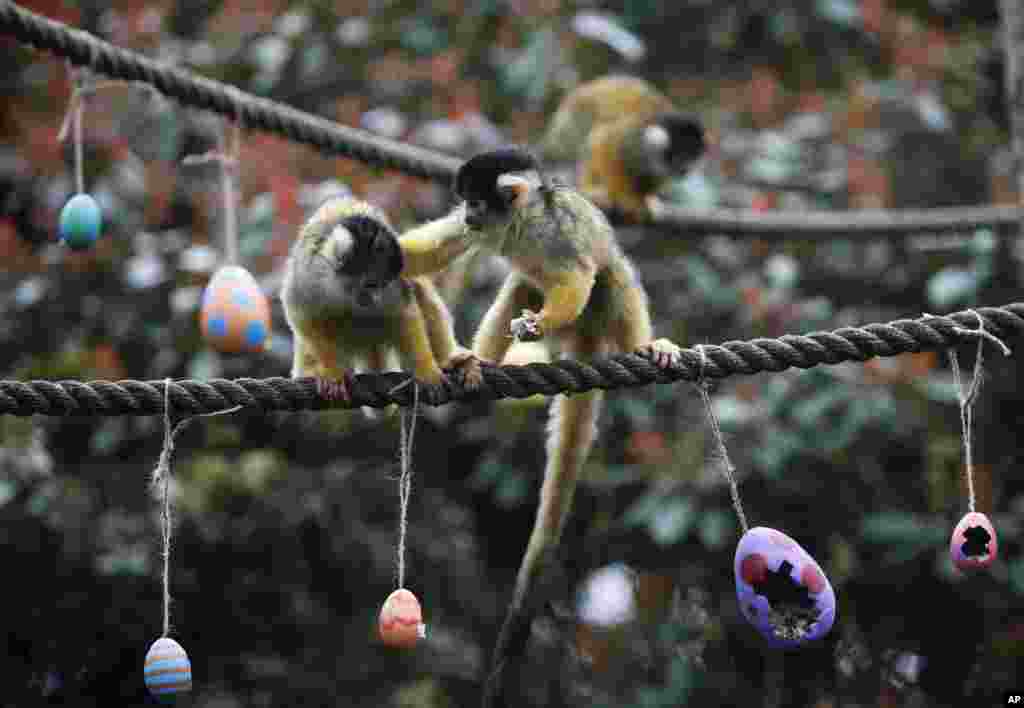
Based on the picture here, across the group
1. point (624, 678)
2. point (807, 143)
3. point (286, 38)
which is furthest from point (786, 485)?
point (286, 38)

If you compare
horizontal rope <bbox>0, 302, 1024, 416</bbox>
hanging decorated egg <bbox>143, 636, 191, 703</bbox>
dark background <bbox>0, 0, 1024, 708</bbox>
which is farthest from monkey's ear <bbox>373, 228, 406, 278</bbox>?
hanging decorated egg <bbox>143, 636, 191, 703</bbox>

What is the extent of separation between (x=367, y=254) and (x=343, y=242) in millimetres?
Answer: 56

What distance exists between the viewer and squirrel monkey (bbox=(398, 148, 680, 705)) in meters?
2.56

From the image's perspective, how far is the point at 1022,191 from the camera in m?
3.52

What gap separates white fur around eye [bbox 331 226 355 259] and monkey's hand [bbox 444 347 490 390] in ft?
1.07

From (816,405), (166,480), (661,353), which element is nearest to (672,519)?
(816,405)

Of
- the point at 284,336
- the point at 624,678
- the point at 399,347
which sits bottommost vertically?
the point at 624,678

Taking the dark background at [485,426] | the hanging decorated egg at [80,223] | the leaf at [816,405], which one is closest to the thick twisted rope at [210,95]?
the hanging decorated egg at [80,223]

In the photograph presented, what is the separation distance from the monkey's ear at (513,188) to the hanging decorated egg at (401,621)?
1.01 m

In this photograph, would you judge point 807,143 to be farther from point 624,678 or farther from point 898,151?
point 624,678

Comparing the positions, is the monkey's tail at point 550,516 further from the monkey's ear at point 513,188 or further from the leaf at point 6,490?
the leaf at point 6,490

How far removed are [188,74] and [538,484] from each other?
2082mm

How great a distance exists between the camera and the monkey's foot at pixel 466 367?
2.46m

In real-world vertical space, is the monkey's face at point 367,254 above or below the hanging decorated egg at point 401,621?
above
